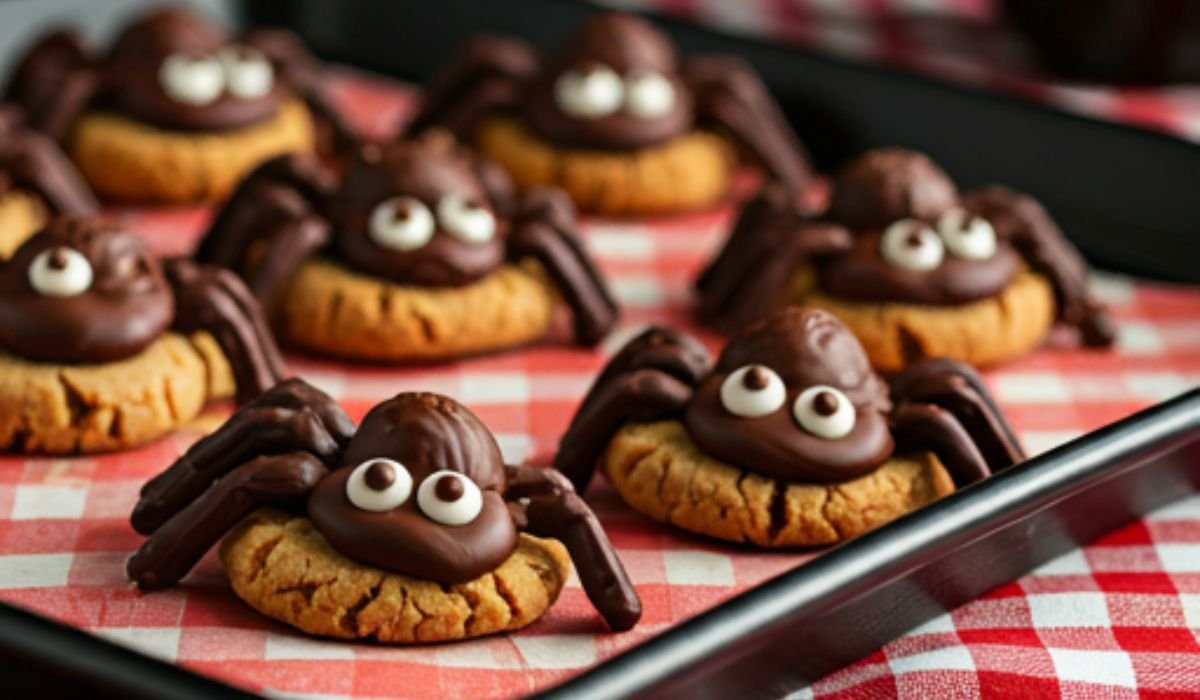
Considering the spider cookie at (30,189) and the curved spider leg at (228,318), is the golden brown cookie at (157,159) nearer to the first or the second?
the spider cookie at (30,189)

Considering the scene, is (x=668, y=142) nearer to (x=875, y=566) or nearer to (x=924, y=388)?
(x=924, y=388)

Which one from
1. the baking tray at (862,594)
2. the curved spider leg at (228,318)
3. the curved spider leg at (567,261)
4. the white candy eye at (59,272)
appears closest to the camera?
the baking tray at (862,594)

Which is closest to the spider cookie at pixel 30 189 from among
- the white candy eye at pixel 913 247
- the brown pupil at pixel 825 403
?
the white candy eye at pixel 913 247

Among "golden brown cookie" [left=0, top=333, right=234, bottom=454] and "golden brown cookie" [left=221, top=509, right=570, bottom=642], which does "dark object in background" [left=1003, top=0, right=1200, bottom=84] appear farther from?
"golden brown cookie" [left=221, top=509, right=570, bottom=642]

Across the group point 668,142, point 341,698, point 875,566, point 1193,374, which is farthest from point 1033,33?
point 341,698

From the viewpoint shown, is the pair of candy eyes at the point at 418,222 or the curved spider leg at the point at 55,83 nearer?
the pair of candy eyes at the point at 418,222

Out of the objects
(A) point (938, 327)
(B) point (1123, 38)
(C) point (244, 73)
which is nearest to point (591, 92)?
(C) point (244, 73)

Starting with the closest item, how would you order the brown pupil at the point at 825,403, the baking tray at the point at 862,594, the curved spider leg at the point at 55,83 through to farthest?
the baking tray at the point at 862,594, the brown pupil at the point at 825,403, the curved spider leg at the point at 55,83
